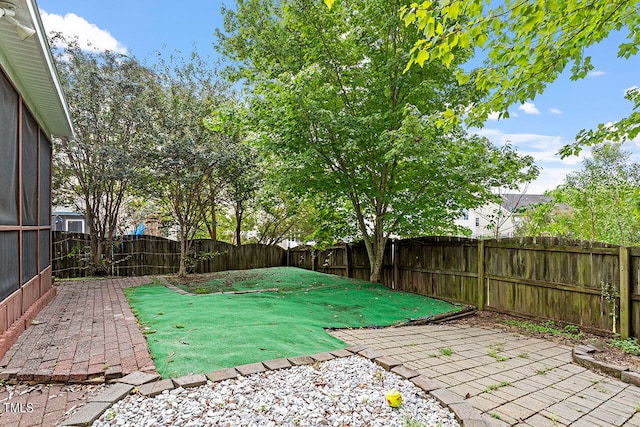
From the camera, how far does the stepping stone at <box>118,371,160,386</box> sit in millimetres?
2564

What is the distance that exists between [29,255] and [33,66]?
248 centimetres

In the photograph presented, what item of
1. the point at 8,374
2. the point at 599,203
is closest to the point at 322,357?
the point at 8,374

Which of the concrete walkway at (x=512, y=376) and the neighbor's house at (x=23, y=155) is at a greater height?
the neighbor's house at (x=23, y=155)

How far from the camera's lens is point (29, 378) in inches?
105

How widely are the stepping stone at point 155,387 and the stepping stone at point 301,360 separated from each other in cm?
100

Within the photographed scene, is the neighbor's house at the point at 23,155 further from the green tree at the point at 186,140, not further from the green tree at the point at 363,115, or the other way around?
the green tree at the point at 363,115

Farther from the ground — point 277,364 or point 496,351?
point 277,364

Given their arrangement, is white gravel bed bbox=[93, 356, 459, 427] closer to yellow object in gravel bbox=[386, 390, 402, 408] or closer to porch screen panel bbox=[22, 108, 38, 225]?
yellow object in gravel bbox=[386, 390, 402, 408]

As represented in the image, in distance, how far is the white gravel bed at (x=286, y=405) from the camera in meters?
2.20

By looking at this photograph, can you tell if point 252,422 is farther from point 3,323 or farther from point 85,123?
point 85,123

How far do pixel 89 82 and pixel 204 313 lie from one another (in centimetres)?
660

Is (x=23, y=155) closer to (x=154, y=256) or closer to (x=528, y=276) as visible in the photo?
(x=154, y=256)

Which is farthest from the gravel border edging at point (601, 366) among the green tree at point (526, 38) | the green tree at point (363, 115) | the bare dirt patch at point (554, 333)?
the green tree at point (363, 115)

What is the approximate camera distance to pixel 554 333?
17.1 ft
